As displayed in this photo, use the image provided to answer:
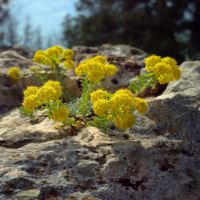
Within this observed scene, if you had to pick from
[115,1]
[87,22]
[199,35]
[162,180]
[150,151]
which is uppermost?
[115,1]

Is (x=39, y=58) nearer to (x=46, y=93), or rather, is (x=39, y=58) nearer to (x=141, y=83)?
(x=46, y=93)

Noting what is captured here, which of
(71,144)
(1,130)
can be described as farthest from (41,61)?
(71,144)

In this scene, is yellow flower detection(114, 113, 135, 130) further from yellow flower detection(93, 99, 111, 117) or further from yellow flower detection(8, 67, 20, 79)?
yellow flower detection(8, 67, 20, 79)

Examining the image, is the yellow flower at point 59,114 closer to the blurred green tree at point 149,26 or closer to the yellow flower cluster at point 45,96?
the yellow flower cluster at point 45,96

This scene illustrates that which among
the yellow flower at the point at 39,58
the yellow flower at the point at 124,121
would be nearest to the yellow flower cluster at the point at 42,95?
the yellow flower at the point at 124,121

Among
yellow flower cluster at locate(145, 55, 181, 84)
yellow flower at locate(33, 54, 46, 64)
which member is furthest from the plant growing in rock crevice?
yellow flower at locate(33, 54, 46, 64)

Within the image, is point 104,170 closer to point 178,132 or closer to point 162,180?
point 162,180
